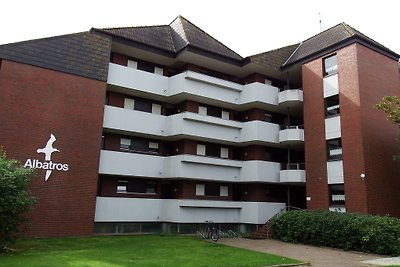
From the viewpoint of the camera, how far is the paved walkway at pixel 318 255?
14289 mm

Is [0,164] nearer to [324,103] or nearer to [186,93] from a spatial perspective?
[186,93]

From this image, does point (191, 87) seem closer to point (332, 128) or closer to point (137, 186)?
point (137, 186)

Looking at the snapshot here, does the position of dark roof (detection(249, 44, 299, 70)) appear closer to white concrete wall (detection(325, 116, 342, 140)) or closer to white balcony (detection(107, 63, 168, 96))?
white concrete wall (detection(325, 116, 342, 140))

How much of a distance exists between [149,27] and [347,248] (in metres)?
19.4

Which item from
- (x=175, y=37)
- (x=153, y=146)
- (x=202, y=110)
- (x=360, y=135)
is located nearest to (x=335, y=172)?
(x=360, y=135)

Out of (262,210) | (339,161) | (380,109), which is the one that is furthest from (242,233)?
(380,109)

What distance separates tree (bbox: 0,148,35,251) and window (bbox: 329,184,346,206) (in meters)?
17.1

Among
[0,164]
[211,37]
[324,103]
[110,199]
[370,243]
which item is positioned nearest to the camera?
[0,164]

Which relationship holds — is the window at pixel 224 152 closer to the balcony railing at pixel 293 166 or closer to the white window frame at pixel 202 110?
the white window frame at pixel 202 110

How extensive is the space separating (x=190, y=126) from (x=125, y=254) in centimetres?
1200

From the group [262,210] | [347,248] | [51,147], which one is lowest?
[347,248]

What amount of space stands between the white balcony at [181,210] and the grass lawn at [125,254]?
2801 millimetres

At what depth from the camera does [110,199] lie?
22359 mm

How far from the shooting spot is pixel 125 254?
14.7m
